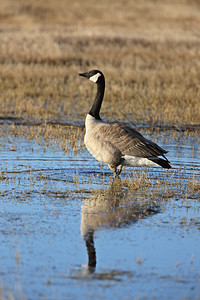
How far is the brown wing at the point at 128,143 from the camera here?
905 centimetres

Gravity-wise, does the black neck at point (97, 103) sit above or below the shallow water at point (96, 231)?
above

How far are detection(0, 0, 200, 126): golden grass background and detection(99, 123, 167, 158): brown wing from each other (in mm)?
6726

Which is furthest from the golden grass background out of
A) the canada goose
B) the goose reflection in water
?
the goose reflection in water

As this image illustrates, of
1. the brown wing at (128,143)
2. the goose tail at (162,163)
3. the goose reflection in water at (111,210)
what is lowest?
the goose reflection in water at (111,210)

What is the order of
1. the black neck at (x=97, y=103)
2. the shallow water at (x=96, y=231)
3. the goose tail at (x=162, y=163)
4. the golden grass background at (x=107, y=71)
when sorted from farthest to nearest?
the golden grass background at (x=107, y=71), the black neck at (x=97, y=103), the goose tail at (x=162, y=163), the shallow water at (x=96, y=231)

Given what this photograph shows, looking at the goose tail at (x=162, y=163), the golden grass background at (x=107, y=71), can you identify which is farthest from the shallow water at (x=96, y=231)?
the golden grass background at (x=107, y=71)

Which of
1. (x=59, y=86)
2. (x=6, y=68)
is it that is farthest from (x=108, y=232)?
(x=6, y=68)

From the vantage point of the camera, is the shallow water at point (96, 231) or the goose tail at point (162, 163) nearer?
the shallow water at point (96, 231)

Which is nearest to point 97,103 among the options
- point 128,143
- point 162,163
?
point 128,143

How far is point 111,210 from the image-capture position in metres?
7.31

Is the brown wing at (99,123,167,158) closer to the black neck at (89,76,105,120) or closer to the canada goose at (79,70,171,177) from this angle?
the canada goose at (79,70,171,177)

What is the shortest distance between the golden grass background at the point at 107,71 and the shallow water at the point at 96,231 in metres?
6.69

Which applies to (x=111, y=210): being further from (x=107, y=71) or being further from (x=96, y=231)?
(x=107, y=71)

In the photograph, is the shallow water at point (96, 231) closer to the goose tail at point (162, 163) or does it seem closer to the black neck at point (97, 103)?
the goose tail at point (162, 163)
